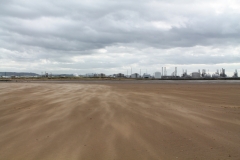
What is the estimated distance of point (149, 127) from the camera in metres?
6.07

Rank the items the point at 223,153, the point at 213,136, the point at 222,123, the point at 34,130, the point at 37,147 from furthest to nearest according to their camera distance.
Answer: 1. the point at 222,123
2. the point at 34,130
3. the point at 213,136
4. the point at 37,147
5. the point at 223,153

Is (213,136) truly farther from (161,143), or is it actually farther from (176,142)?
(161,143)

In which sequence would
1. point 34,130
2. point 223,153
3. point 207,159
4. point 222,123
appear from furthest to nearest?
1. point 222,123
2. point 34,130
3. point 223,153
4. point 207,159

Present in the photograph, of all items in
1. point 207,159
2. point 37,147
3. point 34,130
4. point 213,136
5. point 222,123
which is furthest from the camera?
point 222,123

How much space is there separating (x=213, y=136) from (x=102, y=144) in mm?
3037

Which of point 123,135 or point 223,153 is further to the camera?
point 123,135

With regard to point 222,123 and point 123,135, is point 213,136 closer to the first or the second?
point 222,123

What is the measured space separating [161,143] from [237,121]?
3.79 metres

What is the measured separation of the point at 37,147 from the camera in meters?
4.60

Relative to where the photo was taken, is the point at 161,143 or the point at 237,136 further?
the point at 237,136

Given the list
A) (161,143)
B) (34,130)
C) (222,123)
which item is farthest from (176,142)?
(34,130)

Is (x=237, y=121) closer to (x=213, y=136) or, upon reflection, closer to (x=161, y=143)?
(x=213, y=136)

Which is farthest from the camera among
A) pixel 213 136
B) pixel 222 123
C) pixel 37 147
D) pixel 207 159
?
pixel 222 123

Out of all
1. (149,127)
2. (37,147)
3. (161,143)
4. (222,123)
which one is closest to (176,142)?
(161,143)
